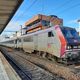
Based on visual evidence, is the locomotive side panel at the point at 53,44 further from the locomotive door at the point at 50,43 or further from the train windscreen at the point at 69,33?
the train windscreen at the point at 69,33

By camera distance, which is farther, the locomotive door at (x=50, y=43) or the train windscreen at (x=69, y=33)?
the locomotive door at (x=50, y=43)

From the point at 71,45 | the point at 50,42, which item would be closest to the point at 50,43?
the point at 50,42

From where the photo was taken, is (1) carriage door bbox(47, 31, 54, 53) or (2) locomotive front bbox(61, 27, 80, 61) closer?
(2) locomotive front bbox(61, 27, 80, 61)

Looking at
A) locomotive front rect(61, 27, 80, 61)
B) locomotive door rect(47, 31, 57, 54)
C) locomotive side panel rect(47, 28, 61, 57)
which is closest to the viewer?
locomotive front rect(61, 27, 80, 61)

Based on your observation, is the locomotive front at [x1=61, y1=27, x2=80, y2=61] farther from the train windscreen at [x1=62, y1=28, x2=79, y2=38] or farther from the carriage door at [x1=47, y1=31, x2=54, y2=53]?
the carriage door at [x1=47, y1=31, x2=54, y2=53]

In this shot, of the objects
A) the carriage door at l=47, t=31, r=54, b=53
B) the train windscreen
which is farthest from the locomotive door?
the train windscreen

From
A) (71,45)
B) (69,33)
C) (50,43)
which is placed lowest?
(71,45)

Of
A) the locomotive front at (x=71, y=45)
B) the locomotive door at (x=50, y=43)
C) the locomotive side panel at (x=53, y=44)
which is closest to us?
the locomotive front at (x=71, y=45)

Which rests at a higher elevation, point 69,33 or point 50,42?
point 69,33

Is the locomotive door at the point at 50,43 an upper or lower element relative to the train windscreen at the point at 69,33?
lower

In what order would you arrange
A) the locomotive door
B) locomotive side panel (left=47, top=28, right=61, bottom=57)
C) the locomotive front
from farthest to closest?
the locomotive door → locomotive side panel (left=47, top=28, right=61, bottom=57) → the locomotive front

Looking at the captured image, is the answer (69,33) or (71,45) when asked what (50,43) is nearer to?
(69,33)

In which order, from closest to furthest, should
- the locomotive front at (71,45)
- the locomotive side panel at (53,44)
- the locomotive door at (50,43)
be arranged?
1. the locomotive front at (71,45)
2. the locomotive side panel at (53,44)
3. the locomotive door at (50,43)

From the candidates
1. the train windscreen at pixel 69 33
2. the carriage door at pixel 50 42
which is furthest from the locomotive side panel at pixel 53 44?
the train windscreen at pixel 69 33
